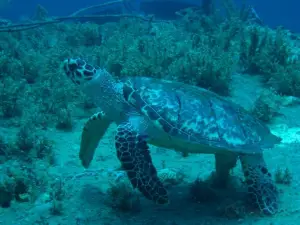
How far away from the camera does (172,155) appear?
5051mm

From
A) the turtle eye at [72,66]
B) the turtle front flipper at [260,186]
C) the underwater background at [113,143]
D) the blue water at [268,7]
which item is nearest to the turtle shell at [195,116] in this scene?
the turtle front flipper at [260,186]

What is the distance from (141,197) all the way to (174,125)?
3.50 ft

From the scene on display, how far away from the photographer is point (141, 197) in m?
3.79

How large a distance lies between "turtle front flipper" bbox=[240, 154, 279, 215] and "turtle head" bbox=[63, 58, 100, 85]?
6.99ft

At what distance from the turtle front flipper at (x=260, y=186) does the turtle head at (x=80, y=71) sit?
6.99 feet

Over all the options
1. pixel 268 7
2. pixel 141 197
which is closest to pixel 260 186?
pixel 141 197

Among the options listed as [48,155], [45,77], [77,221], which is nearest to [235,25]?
[45,77]

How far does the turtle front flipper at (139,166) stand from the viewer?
2.94 m

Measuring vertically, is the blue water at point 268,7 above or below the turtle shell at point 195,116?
above

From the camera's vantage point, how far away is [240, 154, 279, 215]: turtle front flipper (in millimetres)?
3365

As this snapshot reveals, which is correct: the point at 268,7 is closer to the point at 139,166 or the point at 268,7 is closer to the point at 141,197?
the point at 141,197

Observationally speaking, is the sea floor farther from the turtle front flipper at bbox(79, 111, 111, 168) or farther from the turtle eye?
the turtle eye

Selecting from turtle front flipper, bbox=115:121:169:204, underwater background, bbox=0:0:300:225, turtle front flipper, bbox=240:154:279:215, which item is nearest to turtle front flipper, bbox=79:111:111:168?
underwater background, bbox=0:0:300:225

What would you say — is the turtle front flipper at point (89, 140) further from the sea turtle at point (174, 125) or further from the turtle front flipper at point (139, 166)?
the turtle front flipper at point (139, 166)
